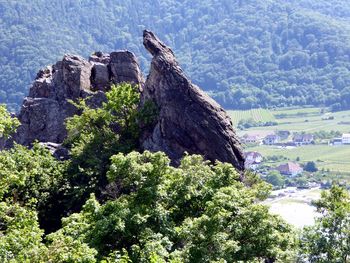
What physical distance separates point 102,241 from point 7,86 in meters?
160

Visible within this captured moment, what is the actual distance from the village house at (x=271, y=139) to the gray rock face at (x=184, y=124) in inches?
5302

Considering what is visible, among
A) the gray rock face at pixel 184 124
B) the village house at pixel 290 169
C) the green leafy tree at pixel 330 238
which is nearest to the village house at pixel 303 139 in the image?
the village house at pixel 290 169

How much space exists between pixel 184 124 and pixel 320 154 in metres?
124

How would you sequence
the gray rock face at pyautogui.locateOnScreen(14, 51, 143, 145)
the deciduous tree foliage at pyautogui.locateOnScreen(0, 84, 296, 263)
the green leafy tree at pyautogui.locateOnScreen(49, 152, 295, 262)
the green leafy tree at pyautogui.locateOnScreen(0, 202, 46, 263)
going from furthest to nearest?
the gray rock face at pyautogui.locateOnScreen(14, 51, 143, 145) → the green leafy tree at pyautogui.locateOnScreen(49, 152, 295, 262) → the deciduous tree foliage at pyautogui.locateOnScreen(0, 84, 296, 263) → the green leafy tree at pyautogui.locateOnScreen(0, 202, 46, 263)

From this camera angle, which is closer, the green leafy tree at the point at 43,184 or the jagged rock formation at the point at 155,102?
the green leafy tree at the point at 43,184

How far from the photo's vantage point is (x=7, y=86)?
180000 millimetres

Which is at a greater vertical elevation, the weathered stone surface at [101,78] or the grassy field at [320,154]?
the grassy field at [320,154]

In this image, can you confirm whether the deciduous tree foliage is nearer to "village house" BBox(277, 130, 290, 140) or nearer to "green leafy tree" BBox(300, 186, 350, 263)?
"green leafy tree" BBox(300, 186, 350, 263)

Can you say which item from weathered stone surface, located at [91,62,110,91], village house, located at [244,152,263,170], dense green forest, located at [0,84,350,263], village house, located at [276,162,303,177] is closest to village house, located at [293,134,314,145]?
village house, located at [244,152,263,170]

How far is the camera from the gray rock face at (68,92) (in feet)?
190

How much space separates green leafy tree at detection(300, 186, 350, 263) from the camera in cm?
2478

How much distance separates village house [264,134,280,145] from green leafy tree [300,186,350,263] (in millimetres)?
157573

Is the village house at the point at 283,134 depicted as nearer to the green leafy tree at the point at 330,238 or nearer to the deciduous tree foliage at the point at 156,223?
the deciduous tree foliage at the point at 156,223

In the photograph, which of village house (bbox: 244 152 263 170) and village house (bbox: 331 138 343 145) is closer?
village house (bbox: 244 152 263 170)
